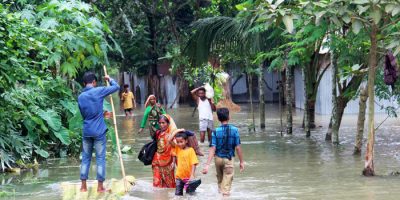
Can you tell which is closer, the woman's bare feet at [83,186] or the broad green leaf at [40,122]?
the woman's bare feet at [83,186]

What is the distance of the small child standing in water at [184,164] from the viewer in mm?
10383

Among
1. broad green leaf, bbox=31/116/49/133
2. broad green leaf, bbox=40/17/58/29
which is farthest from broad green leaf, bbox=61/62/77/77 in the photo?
broad green leaf, bbox=31/116/49/133

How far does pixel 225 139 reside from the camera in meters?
9.98

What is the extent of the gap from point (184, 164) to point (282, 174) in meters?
2.85

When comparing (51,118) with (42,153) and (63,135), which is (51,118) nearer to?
(63,135)

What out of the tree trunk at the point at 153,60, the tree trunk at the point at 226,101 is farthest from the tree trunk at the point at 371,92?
the tree trunk at the point at 153,60

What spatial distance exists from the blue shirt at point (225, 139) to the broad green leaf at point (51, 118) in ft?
18.4

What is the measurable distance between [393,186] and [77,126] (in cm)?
727

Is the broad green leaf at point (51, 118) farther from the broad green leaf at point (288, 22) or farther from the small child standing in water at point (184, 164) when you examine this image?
the broad green leaf at point (288, 22)

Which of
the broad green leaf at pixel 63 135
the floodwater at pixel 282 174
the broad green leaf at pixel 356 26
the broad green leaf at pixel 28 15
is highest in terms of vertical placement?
the broad green leaf at pixel 28 15

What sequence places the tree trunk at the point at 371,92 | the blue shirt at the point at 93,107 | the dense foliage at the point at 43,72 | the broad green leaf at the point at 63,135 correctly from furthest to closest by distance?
the broad green leaf at the point at 63,135 → the dense foliage at the point at 43,72 → the tree trunk at the point at 371,92 → the blue shirt at the point at 93,107

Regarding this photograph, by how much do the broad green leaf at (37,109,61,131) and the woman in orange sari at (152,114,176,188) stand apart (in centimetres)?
411

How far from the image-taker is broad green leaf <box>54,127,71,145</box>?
14.9 metres

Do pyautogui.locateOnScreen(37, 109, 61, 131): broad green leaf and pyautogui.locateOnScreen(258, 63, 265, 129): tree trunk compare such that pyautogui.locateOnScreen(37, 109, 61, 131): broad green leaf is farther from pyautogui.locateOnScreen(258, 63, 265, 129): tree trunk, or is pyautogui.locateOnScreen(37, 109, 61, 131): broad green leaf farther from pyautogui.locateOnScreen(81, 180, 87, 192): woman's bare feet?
pyautogui.locateOnScreen(258, 63, 265, 129): tree trunk
